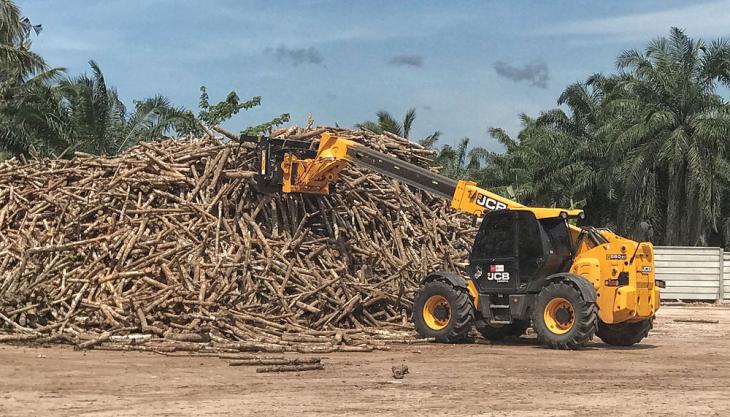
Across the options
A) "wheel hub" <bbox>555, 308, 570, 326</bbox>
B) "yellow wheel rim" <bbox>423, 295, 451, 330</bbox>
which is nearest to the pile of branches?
"yellow wheel rim" <bbox>423, 295, 451, 330</bbox>

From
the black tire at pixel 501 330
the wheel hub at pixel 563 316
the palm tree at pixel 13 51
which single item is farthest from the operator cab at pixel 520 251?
the palm tree at pixel 13 51

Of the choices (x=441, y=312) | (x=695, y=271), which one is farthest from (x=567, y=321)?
(x=695, y=271)

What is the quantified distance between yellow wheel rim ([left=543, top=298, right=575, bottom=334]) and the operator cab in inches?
21.4

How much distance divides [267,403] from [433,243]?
11.9 m

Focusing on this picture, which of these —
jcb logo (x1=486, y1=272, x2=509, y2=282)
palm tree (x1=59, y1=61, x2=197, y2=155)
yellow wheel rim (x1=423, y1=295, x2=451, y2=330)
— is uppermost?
palm tree (x1=59, y1=61, x2=197, y2=155)

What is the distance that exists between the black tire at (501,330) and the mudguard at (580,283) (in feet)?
5.72

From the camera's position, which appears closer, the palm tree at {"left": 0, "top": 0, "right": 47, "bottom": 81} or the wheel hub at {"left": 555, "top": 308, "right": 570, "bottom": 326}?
the wheel hub at {"left": 555, "top": 308, "right": 570, "bottom": 326}

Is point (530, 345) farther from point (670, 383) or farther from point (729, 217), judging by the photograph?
point (729, 217)

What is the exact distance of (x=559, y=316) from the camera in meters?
15.7

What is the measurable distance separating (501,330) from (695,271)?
1799 cm

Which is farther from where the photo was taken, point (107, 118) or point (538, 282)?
point (107, 118)

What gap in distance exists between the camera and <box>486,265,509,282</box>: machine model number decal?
16406 mm

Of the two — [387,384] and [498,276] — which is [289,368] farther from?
[498,276]

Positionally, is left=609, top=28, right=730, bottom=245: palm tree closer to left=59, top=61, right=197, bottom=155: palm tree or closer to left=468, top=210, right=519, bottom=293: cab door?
left=59, top=61, right=197, bottom=155: palm tree
